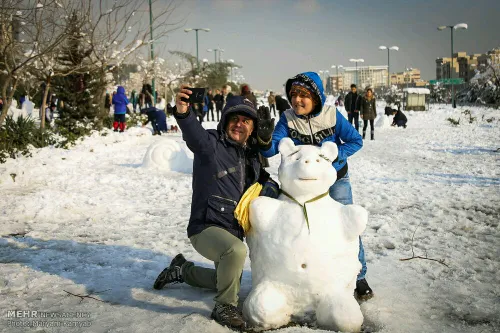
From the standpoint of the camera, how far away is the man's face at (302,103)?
10.9 feet

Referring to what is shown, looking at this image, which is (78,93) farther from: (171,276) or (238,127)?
(238,127)

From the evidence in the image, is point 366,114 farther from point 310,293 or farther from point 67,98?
point 310,293

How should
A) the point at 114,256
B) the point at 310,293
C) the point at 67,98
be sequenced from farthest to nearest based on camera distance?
the point at 67,98
the point at 114,256
the point at 310,293

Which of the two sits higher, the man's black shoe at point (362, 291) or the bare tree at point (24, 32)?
the bare tree at point (24, 32)

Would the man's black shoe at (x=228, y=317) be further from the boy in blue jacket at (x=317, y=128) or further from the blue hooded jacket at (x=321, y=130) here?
the blue hooded jacket at (x=321, y=130)

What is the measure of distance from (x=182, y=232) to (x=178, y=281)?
1717mm

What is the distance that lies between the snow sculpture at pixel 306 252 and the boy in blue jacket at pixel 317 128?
450 mm

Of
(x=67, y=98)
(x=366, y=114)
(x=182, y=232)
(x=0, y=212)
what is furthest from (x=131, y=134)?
(x=182, y=232)

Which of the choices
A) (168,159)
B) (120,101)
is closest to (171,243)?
(168,159)

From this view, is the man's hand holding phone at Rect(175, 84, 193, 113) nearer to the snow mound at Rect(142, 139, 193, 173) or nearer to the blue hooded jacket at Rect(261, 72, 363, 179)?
the blue hooded jacket at Rect(261, 72, 363, 179)

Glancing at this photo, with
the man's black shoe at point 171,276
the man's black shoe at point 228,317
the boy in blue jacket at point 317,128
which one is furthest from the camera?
the man's black shoe at point 171,276

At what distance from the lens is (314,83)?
330 cm

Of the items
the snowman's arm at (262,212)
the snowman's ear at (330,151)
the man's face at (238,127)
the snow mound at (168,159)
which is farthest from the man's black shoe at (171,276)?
the snow mound at (168,159)

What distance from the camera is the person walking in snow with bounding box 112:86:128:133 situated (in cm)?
1534
